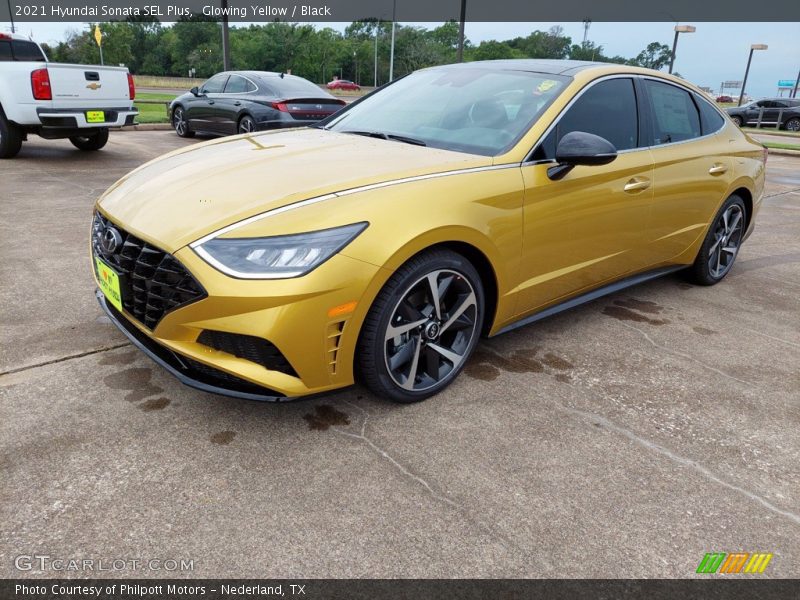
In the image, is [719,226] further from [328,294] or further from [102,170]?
[102,170]

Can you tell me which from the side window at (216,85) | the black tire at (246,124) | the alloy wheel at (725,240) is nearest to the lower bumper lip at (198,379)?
the alloy wheel at (725,240)

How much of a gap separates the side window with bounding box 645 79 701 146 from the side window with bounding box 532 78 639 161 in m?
0.23

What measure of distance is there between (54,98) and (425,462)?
803 centimetres

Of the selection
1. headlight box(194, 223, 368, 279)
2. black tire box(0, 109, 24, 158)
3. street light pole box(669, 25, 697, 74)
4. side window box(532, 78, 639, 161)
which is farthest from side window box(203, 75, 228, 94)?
street light pole box(669, 25, 697, 74)

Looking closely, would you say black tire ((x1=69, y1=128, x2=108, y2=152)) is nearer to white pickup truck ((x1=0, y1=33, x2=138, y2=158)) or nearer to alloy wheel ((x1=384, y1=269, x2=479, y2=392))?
white pickup truck ((x1=0, y1=33, x2=138, y2=158))

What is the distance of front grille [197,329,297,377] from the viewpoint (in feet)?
7.53

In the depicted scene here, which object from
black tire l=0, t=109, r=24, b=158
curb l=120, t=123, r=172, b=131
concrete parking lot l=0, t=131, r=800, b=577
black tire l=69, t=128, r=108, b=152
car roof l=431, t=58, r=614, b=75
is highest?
car roof l=431, t=58, r=614, b=75

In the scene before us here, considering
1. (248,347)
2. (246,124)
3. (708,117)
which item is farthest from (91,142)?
(248,347)

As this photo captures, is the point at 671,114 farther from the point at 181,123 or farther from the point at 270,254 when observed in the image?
the point at 181,123

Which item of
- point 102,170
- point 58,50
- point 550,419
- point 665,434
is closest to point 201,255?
point 550,419

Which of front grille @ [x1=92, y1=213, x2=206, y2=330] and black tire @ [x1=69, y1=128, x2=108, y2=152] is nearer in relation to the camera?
front grille @ [x1=92, y1=213, x2=206, y2=330]

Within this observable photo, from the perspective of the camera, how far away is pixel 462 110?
11.2ft

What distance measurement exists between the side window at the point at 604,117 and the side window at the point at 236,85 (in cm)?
856

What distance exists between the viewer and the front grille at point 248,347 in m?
2.29
